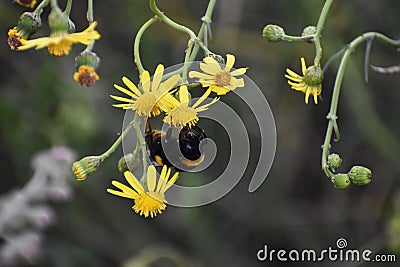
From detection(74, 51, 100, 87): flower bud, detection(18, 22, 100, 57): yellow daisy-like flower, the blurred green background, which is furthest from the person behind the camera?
the blurred green background

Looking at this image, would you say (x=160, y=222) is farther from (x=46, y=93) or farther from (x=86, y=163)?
(x=86, y=163)

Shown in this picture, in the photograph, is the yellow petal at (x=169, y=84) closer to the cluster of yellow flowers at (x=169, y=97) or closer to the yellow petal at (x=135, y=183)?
the cluster of yellow flowers at (x=169, y=97)

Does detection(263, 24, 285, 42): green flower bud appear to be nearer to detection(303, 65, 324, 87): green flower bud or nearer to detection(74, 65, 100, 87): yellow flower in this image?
detection(303, 65, 324, 87): green flower bud

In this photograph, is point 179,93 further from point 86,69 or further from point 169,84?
point 86,69

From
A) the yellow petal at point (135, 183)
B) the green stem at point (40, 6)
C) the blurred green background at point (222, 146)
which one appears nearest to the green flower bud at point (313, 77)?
the yellow petal at point (135, 183)

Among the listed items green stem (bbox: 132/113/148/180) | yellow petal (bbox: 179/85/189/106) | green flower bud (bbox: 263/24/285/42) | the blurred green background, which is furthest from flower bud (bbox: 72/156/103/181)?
the blurred green background

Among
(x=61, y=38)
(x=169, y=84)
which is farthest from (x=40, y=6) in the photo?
(x=169, y=84)
